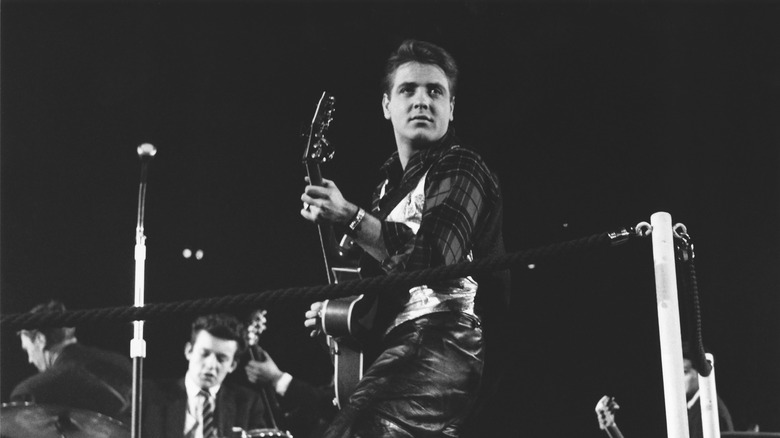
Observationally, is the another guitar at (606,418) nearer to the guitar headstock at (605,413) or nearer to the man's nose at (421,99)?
the guitar headstock at (605,413)

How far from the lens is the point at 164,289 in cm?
650

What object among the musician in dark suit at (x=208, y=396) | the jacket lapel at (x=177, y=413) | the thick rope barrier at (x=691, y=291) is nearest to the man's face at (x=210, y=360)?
the musician in dark suit at (x=208, y=396)

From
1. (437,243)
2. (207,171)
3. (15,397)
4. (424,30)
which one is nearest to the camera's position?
(437,243)

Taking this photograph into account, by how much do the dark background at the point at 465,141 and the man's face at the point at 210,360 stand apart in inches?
15.5

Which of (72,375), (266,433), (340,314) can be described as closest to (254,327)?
(266,433)

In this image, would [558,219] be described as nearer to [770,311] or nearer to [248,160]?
[770,311]

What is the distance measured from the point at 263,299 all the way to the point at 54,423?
3531 millimetres

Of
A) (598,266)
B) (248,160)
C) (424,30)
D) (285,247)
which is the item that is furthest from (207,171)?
(598,266)

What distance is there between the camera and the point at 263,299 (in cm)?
216

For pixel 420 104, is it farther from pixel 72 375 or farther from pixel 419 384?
pixel 72 375

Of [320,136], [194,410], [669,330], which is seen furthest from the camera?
[194,410]

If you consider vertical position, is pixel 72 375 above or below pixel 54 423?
above

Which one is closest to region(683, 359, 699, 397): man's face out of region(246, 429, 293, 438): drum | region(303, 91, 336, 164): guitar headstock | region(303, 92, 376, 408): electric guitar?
region(246, 429, 293, 438): drum

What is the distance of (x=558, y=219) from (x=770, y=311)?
5.68 ft
